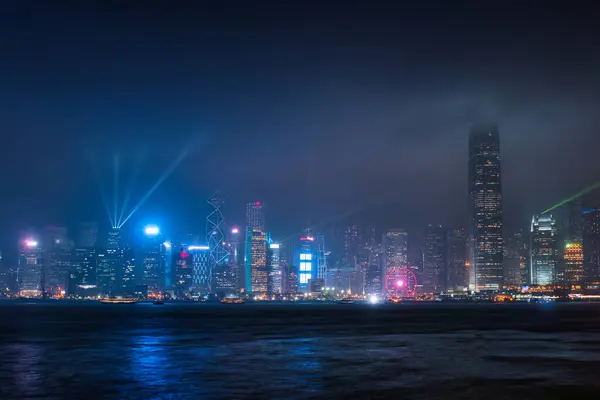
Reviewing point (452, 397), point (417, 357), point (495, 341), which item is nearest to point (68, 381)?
point (452, 397)

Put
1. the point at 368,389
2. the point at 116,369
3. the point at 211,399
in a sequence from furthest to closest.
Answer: the point at 116,369 < the point at 368,389 < the point at 211,399

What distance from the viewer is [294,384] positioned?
4938 centimetres

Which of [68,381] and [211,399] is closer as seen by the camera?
[211,399]

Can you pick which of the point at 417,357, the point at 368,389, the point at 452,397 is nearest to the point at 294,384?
the point at 368,389

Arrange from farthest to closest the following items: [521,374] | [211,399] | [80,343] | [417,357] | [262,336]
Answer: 1. [262,336]
2. [80,343]
3. [417,357]
4. [521,374]
5. [211,399]

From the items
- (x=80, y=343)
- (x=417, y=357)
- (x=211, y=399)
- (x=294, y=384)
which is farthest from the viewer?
(x=80, y=343)

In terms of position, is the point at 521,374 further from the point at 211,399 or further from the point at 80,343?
the point at 80,343

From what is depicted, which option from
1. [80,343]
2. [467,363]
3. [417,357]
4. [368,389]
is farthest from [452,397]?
[80,343]

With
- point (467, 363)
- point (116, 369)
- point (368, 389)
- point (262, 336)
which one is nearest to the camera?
point (368, 389)

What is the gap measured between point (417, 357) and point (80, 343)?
44905 mm

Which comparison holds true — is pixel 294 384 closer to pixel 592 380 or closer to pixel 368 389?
pixel 368 389

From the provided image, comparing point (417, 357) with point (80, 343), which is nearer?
point (417, 357)

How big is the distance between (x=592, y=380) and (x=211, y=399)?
2863 centimetres

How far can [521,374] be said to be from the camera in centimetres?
5406
